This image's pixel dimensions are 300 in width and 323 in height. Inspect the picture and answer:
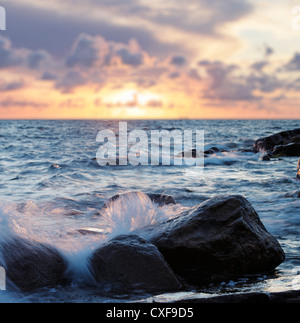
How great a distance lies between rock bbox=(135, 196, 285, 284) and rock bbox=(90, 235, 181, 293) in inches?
13.3

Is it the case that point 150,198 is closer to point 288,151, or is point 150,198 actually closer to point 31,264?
point 31,264

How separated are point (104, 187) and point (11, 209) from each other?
5220 millimetres

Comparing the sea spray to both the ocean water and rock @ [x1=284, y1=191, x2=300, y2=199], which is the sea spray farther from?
rock @ [x1=284, y1=191, x2=300, y2=199]

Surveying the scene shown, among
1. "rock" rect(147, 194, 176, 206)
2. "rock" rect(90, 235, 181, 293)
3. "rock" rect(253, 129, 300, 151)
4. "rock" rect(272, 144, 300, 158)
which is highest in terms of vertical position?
"rock" rect(253, 129, 300, 151)

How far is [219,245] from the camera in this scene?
423 centimetres

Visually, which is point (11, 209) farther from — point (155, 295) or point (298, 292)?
point (298, 292)

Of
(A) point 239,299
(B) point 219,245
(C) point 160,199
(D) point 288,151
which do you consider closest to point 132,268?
(B) point 219,245

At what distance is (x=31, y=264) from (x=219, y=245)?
209 cm

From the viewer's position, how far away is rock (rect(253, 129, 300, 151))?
830 inches

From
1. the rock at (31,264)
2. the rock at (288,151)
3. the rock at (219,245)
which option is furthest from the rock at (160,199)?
the rock at (288,151)

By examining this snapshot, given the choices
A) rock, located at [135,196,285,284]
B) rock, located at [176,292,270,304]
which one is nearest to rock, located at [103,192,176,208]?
rock, located at [135,196,285,284]
